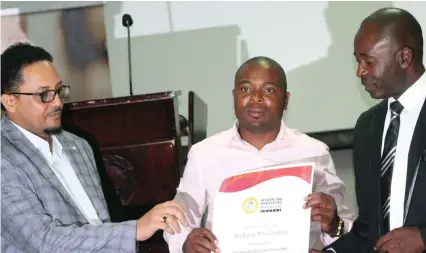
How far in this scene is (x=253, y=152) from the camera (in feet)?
7.96

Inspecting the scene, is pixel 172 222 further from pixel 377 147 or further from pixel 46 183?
pixel 377 147

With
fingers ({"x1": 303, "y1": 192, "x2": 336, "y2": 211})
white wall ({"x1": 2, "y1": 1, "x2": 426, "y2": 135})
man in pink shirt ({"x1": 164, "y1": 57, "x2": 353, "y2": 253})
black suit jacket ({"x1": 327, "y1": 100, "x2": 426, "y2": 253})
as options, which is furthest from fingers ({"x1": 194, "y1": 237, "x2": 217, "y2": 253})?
white wall ({"x1": 2, "y1": 1, "x2": 426, "y2": 135})

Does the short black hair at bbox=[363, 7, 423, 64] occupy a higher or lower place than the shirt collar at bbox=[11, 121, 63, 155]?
higher

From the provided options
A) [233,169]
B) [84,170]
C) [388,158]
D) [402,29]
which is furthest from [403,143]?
[84,170]

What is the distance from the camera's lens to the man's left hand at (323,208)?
2027mm

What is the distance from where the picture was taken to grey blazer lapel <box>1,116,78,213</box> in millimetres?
2311

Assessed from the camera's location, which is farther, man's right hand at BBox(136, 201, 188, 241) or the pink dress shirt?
the pink dress shirt

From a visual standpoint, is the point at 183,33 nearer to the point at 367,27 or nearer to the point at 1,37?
the point at 1,37

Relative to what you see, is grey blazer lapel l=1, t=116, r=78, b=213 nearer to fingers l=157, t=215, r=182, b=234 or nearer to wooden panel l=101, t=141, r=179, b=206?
fingers l=157, t=215, r=182, b=234

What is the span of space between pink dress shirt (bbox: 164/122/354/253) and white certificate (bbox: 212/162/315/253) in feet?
0.97

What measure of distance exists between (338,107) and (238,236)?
2406mm

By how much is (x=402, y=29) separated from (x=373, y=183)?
551 millimetres

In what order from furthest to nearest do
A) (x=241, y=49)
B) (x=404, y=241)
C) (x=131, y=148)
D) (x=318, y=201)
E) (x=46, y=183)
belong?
(x=241, y=49) < (x=131, y=148) < (x=46, y=183) < (x=318, y=201) < (x=404, y=241)

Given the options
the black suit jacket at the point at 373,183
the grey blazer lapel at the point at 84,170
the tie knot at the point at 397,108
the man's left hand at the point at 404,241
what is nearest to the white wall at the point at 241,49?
the grey blazer lapel at the point at 84,170
